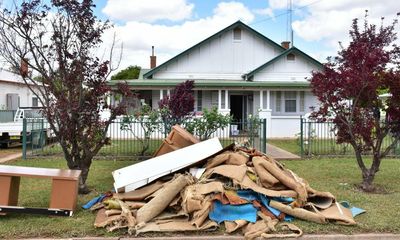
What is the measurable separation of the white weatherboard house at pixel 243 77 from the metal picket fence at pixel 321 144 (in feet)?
14.5

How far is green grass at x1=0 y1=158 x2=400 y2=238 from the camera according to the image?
5.70 m

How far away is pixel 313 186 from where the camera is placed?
8.88 m

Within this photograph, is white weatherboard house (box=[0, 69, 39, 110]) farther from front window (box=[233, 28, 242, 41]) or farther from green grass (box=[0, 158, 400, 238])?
green grass (box=[0, 158, 400, 238])

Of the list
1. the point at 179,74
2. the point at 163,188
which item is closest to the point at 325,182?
the point at 163,188

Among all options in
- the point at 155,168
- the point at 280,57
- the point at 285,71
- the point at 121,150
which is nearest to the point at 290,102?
the point at 285,71

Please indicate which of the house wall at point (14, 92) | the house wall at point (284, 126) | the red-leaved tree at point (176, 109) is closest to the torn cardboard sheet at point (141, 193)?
the red-leaved tree at point (176, 109)

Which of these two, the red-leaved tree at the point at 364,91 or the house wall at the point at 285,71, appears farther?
the house wall at the point at 285,71

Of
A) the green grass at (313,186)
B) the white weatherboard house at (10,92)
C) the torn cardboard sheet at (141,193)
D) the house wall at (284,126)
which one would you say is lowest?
the green grass at (313,186)

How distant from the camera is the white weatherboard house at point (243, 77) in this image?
22.4 m

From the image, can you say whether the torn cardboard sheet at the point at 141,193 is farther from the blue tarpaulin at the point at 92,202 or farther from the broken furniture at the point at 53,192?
the broken furniture at the point at 53,192

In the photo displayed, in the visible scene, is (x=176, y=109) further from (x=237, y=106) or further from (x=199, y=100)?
(x=237, y=106)

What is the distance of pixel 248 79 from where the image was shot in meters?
24.0

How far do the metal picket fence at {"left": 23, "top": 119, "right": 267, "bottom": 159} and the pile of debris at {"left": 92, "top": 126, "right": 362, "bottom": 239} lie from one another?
647 centimetres

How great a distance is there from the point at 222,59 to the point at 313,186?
1742cm
